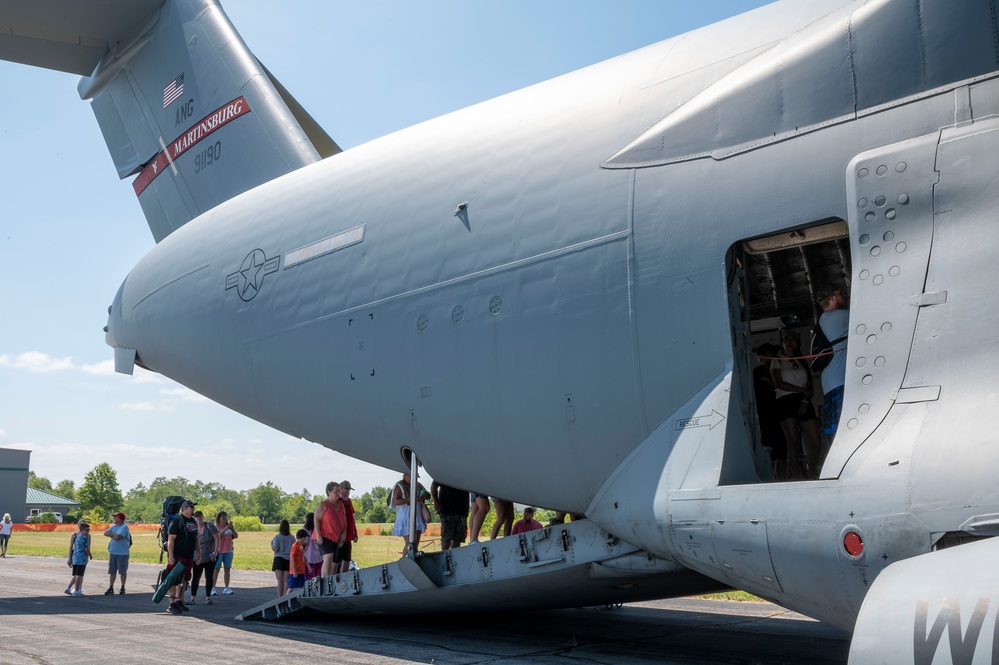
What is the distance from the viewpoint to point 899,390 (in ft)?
15.3

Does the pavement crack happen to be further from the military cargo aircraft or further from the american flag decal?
the american flag decal

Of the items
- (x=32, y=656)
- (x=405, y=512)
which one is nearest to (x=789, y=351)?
(x=405, y=512)

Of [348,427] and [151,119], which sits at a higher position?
[151,119]

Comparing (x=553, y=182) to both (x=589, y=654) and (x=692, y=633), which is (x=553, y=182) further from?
(x=692, y=633)

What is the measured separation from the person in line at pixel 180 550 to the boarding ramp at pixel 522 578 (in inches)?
102

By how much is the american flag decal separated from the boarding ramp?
728cm

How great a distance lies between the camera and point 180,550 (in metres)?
10.4

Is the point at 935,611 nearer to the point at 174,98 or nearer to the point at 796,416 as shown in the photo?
the point at 796,416

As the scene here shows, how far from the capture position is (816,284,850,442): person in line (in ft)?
17.9

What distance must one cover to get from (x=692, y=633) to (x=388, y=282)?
14.7 feet

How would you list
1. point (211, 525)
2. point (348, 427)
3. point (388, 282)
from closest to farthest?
point (388, 282)
point (348, 427)
point (211, 525)

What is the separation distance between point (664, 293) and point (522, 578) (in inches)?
107

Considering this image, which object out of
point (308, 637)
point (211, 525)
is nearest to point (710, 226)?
point (308, 637)

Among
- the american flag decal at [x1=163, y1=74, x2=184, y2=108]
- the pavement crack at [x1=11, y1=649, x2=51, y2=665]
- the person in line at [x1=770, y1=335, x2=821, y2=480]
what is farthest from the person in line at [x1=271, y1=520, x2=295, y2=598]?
the person in line at [x1=770, y1=335, x2=821, y2=480]
